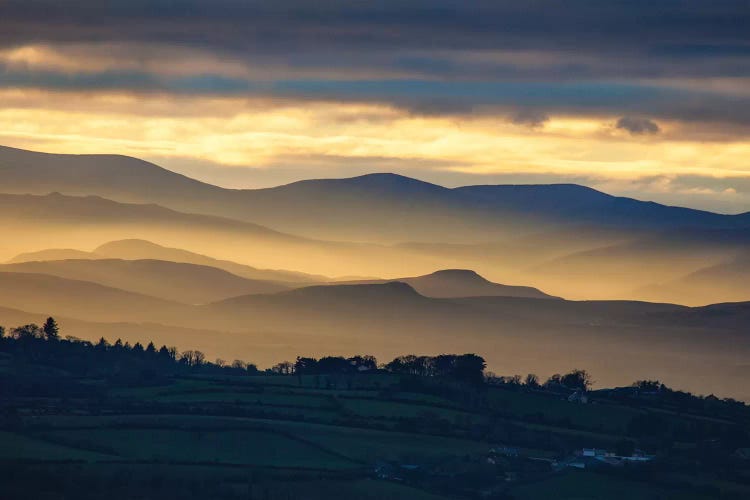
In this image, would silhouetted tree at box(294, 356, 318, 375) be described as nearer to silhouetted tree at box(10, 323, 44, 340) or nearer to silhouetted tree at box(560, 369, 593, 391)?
silhouetted tree at box(560, 369, 593, 391)

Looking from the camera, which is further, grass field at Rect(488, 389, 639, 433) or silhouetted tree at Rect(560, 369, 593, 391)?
silhouetted tree at Rect(560, 369, 593, 391)

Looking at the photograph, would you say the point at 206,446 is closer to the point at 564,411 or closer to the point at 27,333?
the point at 564,411

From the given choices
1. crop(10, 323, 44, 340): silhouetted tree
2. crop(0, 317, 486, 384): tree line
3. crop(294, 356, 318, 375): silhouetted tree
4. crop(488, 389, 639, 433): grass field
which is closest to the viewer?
crop(488, 389, 639, 433): grass field

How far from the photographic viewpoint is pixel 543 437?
408ft

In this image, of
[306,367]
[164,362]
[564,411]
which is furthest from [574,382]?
[164,362]

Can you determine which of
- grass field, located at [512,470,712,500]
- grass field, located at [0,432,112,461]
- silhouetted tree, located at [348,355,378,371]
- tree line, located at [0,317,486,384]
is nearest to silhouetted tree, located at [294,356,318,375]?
tree line, located at [0,317,486,384]

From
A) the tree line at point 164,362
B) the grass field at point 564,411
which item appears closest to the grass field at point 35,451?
the tree line at point 164,362

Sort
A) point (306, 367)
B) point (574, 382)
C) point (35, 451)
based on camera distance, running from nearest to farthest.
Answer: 1. point (35, 451)
2. point (574, 382)
3. point (306, 367)

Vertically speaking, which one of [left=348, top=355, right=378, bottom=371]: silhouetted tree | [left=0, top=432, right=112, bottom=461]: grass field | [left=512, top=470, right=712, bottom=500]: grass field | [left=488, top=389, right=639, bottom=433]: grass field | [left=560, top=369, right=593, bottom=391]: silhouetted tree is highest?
[left=348, top=355, right=378, bottom=371]: silhouetted tree

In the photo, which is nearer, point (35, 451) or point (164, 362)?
point (35, 451)

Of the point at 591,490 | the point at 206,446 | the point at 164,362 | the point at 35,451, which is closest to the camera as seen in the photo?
the point at 35,451

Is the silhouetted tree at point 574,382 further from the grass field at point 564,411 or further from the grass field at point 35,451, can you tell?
the grass field at point 35,451

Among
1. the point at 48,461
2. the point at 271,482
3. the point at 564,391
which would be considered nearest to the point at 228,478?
the point at 271,482

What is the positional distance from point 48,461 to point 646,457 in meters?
34.1
